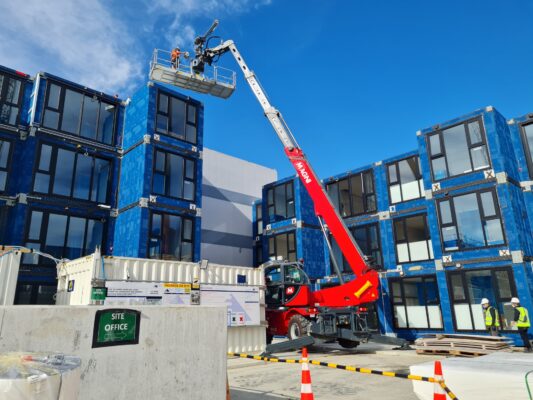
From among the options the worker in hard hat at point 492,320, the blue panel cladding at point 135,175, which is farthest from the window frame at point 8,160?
the worker in hard hat at point 492,320

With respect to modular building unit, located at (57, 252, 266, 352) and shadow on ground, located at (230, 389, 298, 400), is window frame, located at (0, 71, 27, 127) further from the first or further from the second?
shadow on ground, located at (230, 389, 298, 400)

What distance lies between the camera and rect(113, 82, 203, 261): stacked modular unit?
1844cm

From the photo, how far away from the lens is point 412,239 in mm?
20266

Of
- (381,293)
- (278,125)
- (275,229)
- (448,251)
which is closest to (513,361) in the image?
(448,251)

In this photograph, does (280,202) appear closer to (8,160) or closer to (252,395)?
(8,160)

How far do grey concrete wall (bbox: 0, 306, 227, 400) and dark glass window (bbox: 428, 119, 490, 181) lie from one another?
51.3 feet

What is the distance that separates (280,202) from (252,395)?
19755 millimetres

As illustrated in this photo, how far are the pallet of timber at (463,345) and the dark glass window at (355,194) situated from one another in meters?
9.12

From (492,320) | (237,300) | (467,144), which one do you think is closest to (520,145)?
(467,144)

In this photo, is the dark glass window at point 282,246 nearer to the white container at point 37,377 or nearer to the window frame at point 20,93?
the window frame at point 20,93

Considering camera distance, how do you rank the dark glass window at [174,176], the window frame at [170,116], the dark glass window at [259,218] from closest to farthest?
the dark glass window at [174,176]
the window frame at [170,116]
the dark glass window at [259,218]

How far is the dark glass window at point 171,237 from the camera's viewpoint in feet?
60.4

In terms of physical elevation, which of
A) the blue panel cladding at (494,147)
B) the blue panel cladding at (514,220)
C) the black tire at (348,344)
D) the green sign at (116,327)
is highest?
the blue panel cladding at (494,147)

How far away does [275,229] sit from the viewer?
2677cm
